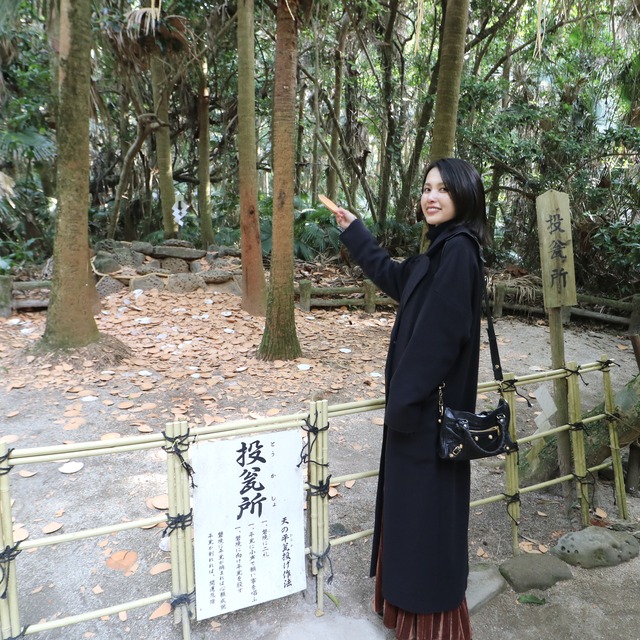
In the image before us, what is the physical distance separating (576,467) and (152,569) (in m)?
2.46

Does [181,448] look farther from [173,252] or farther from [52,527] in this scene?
[173,252]

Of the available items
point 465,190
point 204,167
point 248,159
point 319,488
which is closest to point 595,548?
point 319,488

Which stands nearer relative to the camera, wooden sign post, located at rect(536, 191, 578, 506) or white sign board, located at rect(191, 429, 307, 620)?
white sign board, located at rect(191, 429, 307, 620)

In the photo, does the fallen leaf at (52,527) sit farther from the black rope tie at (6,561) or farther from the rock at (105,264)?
the rock at (105,264)

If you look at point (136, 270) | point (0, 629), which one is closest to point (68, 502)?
point (0, 629)

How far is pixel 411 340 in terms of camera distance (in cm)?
176

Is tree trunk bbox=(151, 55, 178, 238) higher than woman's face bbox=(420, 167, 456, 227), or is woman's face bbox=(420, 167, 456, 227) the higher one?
tree trunk bbox=(151, 55, 178, 238)

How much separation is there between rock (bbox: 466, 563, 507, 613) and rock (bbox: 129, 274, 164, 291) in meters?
6.71

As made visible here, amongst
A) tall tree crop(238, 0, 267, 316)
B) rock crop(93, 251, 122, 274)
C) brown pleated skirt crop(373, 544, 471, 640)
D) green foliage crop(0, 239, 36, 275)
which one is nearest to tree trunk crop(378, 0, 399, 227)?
tall tree crop(238, 0, 267, 316)

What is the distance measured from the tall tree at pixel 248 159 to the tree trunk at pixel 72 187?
6.85ft

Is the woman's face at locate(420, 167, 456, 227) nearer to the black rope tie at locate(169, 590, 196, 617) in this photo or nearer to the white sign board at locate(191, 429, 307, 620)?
the white sign board at locate(191, 429, 307, 620)

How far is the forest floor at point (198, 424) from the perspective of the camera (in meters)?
2.31

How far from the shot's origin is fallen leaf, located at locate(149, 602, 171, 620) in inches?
87.7

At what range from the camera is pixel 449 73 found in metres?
5.40
